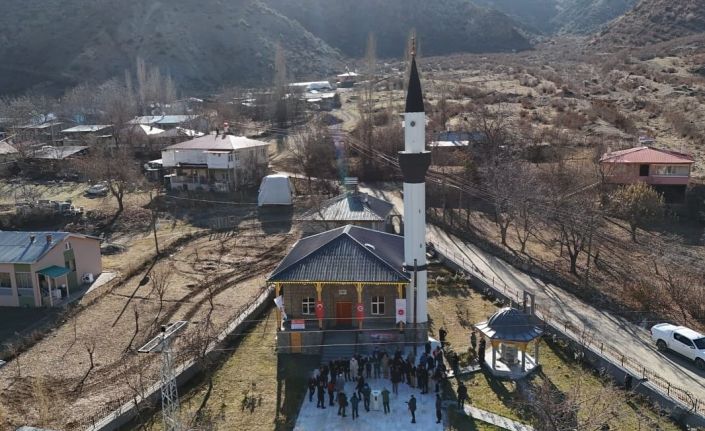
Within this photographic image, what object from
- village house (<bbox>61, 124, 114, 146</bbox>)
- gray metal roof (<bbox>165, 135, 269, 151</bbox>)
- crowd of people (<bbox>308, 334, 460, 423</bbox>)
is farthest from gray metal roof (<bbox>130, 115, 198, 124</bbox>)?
crowd of people (<bbox>308, 334, 460, 423</bbox>)

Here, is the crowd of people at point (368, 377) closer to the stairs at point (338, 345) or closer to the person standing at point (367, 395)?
the person standing at point (367, 395)

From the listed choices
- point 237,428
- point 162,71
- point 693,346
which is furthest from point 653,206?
point 162,71

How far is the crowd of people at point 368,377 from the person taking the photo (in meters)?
19.4

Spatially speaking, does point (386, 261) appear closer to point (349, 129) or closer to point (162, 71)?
point (349, 129)

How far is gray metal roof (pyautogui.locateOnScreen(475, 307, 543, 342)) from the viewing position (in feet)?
68.5

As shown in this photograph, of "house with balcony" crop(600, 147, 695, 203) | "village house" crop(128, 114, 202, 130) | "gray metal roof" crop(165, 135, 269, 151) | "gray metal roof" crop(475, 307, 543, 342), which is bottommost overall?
"gray metal roof" crop(475, 307, 543, 342)

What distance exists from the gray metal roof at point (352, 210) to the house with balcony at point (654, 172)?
1609 cm

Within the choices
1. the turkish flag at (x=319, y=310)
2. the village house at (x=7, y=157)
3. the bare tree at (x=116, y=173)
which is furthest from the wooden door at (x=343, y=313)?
the village house at (x=7, y=157)

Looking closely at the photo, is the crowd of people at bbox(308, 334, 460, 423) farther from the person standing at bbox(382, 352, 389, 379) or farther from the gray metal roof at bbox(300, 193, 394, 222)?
the gray metal roof at bbox(300, 193, 394, 222)

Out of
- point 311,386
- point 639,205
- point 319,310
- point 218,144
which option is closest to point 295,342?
point 319,310

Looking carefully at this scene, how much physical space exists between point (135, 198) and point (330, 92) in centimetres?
5046

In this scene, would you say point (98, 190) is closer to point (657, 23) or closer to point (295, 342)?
point (295, 342)

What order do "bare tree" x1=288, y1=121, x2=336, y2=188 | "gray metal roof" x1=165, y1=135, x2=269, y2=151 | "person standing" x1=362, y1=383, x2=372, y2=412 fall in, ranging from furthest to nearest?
"bare tree" x1=288, y1=121, x2=336, y2=188 → "gray metal roof" x1=165, y1=135, x2=269, y2=151 → "person standing" x1=362, y1=383, x2=372, y2=412

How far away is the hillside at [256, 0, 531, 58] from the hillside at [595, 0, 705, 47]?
32.9 metres
